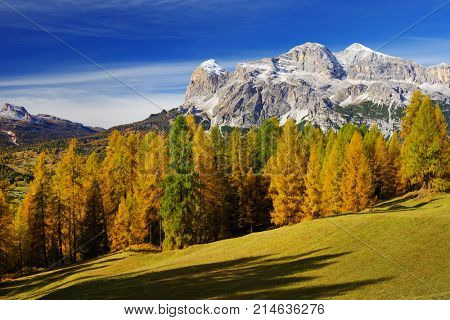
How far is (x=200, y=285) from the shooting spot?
26172 mm

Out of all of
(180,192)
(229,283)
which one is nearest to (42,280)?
(180,192)

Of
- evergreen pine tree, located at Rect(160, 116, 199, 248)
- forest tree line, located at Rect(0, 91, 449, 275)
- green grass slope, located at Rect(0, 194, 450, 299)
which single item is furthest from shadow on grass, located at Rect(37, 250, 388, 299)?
forest tree line, located at Rect(0, 91, 449, 275)

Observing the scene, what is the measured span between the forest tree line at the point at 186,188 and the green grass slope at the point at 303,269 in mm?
9586

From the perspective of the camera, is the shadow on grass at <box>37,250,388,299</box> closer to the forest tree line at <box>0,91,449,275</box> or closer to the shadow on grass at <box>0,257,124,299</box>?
the shadow on grass at <box>0,257,124,299</box>

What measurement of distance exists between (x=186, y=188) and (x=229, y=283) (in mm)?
20812

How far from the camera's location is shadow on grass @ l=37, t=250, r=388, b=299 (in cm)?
A: 2217

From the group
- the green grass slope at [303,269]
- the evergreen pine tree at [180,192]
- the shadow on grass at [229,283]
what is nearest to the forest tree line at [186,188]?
the evergreen pine tree at [180,192]

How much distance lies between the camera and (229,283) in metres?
25.9

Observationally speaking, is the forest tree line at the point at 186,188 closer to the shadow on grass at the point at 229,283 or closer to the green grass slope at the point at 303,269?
the green grass slope at the point at 303,269

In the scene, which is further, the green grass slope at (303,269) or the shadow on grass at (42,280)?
the shadow on grass at (42,280)

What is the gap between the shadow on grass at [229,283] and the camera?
873 inches

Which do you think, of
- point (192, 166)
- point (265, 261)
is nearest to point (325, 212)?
point (192, 166)
